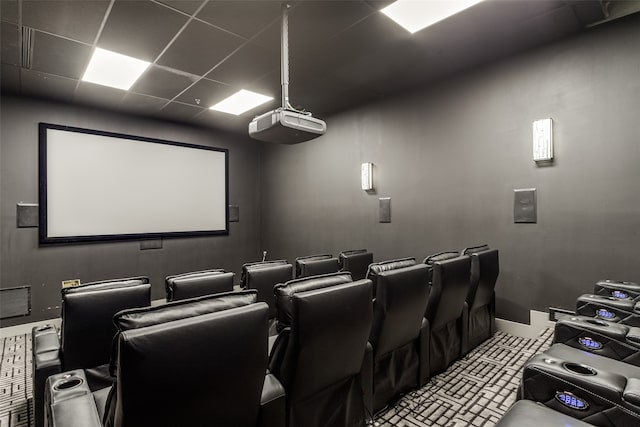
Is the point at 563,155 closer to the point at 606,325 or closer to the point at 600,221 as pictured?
the point at 600,221

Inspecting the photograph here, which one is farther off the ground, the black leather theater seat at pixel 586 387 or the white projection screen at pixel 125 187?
the white projection screen at pixel 125 187

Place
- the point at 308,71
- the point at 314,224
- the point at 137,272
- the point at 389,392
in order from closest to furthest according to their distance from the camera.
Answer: the point at 389,392 → the point at 308,71 → the point at 137,272 → the point at 314,224

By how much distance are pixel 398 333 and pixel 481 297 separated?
1489 millimetres

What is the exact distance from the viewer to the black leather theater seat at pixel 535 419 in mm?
1054

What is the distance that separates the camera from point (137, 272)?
5.41 meters

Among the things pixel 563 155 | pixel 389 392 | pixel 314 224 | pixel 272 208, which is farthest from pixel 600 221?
pixel 272 208

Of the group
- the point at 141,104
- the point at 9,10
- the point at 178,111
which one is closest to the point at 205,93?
the point at 178,111

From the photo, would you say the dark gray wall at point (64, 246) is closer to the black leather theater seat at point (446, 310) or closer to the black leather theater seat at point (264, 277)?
the black leather theater seat at point (264, 277)

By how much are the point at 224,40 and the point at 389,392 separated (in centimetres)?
338

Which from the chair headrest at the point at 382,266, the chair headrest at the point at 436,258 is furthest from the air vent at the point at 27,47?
the chair headrest at the point at 436,258

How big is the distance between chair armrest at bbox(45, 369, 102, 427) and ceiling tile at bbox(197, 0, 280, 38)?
2.73 metres

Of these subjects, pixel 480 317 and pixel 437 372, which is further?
pixel 480 317

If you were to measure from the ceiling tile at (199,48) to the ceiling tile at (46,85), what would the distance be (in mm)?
1579

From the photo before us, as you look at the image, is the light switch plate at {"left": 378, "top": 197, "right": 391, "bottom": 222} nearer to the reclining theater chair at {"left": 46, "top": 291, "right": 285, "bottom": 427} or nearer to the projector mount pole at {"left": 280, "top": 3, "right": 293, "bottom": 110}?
the projector mount pole at {"left": 280, "top": 3, "right": 293, "bottom": 110}
